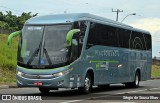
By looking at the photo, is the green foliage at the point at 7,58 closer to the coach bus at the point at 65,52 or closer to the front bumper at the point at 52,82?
the coach bus at the point at 65,52

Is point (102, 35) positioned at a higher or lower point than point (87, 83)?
higher

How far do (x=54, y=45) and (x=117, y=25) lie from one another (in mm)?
6753

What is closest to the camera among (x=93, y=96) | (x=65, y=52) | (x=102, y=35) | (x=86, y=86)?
(x=65, y=52)

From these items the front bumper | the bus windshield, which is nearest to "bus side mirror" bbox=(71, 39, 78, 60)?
the bus windshield

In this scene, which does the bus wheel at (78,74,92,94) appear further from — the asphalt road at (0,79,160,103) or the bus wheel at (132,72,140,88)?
the bus wheel at (132,72,140,88)

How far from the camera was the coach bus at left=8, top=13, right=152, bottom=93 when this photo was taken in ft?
58.9

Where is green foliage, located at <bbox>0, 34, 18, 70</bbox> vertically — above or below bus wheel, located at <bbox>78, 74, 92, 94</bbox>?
above

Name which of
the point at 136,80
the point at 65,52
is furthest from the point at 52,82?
the point at 136,80

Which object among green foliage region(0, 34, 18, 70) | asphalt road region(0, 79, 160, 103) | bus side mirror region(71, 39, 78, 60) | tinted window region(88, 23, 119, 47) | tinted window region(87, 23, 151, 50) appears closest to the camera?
asphalt road region(0, 79, 160, 103)

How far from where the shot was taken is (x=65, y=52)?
18031 mm

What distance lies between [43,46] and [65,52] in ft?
3.14

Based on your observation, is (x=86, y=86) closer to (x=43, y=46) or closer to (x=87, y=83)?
(x=87, y=83)

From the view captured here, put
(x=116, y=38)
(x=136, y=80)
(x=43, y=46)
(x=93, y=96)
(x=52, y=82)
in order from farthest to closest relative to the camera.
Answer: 1. (x=136, y=80)
2. (x=116, y=38)
3. (x=93, y=96)
4. (x=43, y=46)
5. (x=52, y=82)

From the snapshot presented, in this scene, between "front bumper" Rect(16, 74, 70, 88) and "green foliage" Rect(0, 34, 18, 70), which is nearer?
"front bumper" Rect(16, 74, 70, 88)
